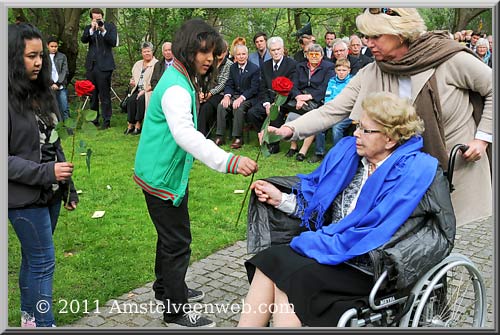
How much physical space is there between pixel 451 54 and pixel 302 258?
1.40 metres

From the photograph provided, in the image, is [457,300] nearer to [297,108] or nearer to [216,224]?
[216,224]

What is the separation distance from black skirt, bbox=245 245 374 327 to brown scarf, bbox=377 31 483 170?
877 mm

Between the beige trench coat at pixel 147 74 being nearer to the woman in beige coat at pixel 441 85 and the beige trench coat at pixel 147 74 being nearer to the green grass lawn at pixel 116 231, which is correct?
the green grass lawn at pixel 116 231

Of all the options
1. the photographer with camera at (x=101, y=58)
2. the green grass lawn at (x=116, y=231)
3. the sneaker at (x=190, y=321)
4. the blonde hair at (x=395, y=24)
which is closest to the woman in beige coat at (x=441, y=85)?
the blonde hair at (x=395, y=24)

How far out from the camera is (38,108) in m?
3.08

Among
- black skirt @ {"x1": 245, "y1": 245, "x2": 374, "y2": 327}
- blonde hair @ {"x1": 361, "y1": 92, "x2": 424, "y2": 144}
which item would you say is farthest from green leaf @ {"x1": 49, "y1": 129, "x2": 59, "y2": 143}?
blonde hair @ {"x1": 361, "y1": 92, "x2": 424, "y2": 144}

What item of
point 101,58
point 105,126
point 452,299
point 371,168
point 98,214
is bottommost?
point 105,126

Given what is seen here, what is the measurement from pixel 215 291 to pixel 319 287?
155 cm

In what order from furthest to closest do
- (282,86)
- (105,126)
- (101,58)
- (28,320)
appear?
(101,58) < (105,126) < (28,320) < (282,86)

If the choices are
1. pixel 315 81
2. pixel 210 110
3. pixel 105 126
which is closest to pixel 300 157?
pixel 315 81

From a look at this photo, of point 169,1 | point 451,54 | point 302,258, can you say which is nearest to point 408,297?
point 302,258

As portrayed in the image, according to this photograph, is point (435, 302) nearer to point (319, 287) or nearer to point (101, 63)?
point (319, 287)

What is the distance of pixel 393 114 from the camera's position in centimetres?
302

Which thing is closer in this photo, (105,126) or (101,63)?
(105,126)
